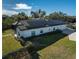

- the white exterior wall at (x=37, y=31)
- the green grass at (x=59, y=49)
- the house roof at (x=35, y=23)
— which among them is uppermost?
the house roof at (x=35, y=23)

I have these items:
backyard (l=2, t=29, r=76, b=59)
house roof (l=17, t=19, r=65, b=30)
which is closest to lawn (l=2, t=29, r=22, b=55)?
backyard (l=2, t=29, r=76, b=59)

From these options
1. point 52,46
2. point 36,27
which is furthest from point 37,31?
point 52,46

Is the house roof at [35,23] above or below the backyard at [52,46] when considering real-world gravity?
above

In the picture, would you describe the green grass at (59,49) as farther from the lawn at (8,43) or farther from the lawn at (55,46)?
the lawn at (8,43)

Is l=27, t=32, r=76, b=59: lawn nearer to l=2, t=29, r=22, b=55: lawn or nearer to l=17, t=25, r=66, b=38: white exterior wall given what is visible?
l=17, t=25, r=66, b=38: white exterior wall

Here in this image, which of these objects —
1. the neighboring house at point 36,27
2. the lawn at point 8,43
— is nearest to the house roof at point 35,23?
the neighboring house at point 36,27

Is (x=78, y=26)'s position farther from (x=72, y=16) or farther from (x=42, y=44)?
(x=42, y=44)

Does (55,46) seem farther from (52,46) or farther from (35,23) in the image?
(35,23)
